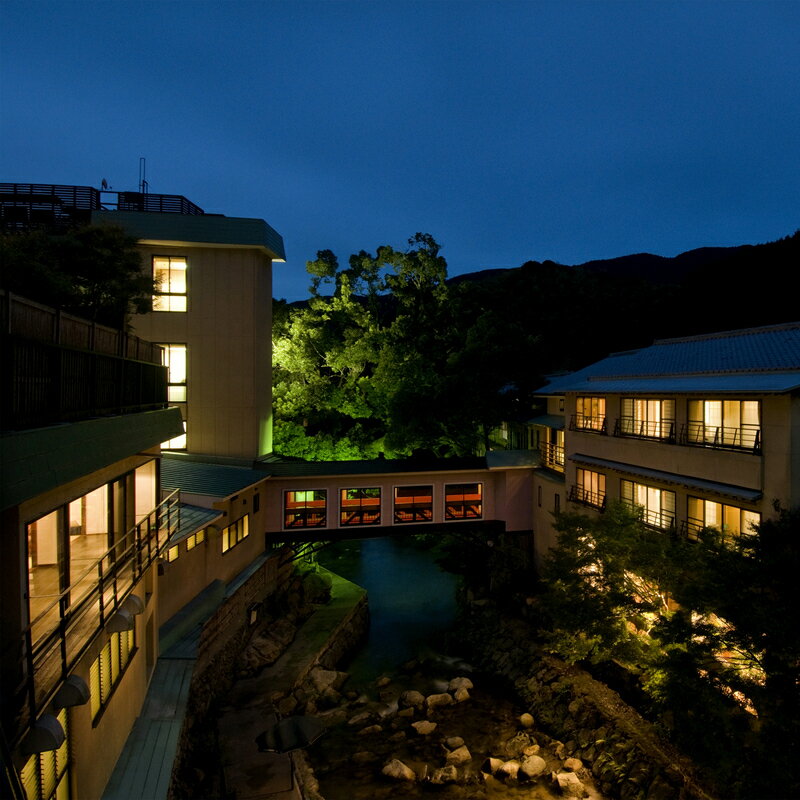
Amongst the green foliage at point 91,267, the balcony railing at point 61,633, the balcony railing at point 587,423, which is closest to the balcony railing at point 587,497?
the balcony railing at point 587,423

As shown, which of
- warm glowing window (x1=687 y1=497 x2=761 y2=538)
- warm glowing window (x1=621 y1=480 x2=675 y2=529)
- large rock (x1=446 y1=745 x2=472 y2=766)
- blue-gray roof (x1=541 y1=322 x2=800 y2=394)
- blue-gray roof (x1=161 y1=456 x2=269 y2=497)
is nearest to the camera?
blue-gray roof (x1=541 y1=322 x2=800 y2=394)

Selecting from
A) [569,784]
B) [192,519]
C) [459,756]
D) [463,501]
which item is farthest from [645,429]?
[192,519]

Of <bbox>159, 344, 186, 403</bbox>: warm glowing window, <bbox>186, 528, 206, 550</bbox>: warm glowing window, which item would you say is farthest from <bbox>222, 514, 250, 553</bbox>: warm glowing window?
<bbox>159, 344, 186, 403</bbox>: warm glowing window

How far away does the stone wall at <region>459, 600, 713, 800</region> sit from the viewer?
12.2 meters

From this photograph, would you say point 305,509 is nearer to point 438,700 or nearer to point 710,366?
point 438,700

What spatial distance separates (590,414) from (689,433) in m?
5.25

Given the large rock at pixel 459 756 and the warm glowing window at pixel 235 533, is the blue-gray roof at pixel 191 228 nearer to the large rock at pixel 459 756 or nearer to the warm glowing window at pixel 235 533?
the warm glowing window at pixel 235 533

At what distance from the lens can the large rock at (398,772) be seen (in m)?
13.7

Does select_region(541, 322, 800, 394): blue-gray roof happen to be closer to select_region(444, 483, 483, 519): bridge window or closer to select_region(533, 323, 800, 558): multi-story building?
select_region(533, 323, 800, 558): multi-story building

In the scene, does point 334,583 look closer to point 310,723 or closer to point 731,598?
point 310,723

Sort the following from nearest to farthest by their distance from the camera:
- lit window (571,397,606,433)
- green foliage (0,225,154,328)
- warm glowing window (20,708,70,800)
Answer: warm glowing window (20,708,70,800), green foliage (0,225,154,328), lit window (571,397,606,433)

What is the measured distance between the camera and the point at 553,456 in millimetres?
22891

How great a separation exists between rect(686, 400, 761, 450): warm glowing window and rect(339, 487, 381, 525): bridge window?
12138 millimetres

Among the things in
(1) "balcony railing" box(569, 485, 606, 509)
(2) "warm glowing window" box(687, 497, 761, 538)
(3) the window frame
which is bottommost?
(1) "balcony railing" box(569, 485, 606, 509)
